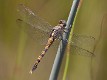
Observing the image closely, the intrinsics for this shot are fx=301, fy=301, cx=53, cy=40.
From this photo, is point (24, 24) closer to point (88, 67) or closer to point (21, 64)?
point (21, 64)

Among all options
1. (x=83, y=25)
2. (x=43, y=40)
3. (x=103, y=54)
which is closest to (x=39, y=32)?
(x=43, y=40)

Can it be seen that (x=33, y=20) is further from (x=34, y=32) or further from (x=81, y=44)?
(x=81, y=44)

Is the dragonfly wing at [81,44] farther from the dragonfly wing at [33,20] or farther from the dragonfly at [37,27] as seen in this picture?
the dragonfly wing at [33,20]

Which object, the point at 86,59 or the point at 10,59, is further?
the point at 10,59

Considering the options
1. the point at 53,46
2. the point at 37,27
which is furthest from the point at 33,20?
the point at 53,46

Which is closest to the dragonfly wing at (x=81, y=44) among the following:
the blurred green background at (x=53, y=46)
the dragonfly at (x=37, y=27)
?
the dragonfly at (x=37, y=27)

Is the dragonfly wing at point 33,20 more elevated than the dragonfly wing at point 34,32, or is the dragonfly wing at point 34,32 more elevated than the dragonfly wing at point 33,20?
the dragonfly wing at point 33,20
